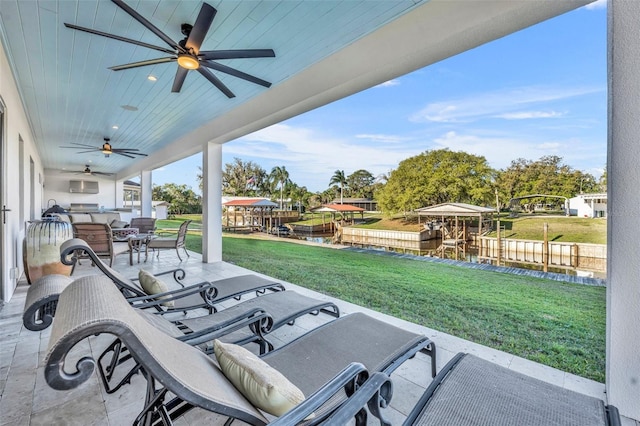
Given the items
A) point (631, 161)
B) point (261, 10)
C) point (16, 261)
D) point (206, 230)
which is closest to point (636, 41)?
point (631, 161)

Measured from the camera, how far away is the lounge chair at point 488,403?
117cm

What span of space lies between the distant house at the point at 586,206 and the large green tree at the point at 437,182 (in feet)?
5.47

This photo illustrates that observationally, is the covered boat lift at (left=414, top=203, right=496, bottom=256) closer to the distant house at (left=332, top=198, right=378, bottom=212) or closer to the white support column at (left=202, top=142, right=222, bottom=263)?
the distant house at (left=332, top=198, right=378, bottom=212)

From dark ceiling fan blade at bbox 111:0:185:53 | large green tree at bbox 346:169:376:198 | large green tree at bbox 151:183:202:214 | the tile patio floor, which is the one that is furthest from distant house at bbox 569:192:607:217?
large green tree at bbox 151:183:202:214

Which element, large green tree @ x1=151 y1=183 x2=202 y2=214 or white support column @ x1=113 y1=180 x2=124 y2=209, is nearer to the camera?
white support column @ x1=113 y1=180 x2=124 y2=209

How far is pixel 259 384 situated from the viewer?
102cm

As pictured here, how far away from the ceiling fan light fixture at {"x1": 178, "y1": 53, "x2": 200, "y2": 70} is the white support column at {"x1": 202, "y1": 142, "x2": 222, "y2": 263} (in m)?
3.41

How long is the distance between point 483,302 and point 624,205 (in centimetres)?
283

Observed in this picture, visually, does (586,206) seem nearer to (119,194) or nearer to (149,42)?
(149,42)

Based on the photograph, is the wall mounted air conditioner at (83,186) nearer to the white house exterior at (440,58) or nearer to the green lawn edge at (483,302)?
the white house exterior at (440,58)

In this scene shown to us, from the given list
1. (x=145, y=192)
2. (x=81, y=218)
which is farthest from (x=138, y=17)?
(x=145, y=192)

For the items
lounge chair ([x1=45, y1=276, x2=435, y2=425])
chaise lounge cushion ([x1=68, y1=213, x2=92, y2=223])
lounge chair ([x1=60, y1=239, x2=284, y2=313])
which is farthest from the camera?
chaise lounge cushion ([x1=68, y1=213, x2=92, y2=223])

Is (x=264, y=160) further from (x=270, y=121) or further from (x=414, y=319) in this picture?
(x=414, y=319)

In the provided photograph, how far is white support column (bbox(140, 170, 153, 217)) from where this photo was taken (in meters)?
10.9
